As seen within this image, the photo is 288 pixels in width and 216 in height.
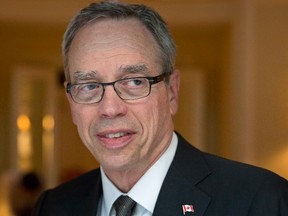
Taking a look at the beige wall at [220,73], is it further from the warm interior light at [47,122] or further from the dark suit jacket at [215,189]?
the dark suit jacket at [215,189]

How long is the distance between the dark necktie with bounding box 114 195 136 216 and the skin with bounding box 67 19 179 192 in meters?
0.04

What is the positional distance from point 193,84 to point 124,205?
6.45 m

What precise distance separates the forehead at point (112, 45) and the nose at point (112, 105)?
0.09 m

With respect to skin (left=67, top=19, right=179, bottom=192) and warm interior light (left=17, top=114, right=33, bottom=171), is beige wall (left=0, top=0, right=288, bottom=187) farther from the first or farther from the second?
skin (left=67, top=19, right=179, bottom=192)

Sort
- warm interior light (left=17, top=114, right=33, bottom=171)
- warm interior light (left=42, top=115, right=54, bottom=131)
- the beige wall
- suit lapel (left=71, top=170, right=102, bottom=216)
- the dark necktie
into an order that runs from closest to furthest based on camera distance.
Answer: the dark necktie, suit lapel (left=71, top=170, right=102, bottom=216), the beige wall, warm interior light (left=17, top=114, right=33, bottom=171), warm interior light (left=42, top=115, right=54, bottom=131)

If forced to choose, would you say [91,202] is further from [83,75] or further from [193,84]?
[193,84]

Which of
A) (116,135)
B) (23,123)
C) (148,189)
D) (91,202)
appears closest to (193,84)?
(23,123)

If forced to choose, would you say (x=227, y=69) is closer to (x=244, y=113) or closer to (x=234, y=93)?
(x=234, y=93)

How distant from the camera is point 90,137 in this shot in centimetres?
200

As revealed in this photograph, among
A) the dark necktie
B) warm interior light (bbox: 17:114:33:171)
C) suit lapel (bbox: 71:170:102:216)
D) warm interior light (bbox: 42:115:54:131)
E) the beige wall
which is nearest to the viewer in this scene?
the dark necktie

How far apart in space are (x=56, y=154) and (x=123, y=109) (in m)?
6.69

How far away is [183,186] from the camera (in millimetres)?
2027

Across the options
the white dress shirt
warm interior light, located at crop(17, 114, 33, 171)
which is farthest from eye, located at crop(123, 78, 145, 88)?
warm interior light, located at crop(17, 114, 33, 171)

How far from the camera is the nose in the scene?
1.90 meters
